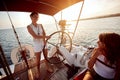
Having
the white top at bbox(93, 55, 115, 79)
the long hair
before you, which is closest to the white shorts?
the white top at bbox(93, 55, 115, 79)

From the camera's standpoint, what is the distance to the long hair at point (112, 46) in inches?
44.0

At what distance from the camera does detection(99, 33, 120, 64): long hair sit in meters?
1.12

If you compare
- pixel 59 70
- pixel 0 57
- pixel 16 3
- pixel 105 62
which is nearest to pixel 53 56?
pixel 59 70

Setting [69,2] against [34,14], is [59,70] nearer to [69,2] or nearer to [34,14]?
[34,14]

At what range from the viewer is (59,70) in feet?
8.56

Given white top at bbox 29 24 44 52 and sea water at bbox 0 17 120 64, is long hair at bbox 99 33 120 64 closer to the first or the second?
white top at bbox 29 24 44 52

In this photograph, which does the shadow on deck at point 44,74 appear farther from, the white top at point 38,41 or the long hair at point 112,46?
the long hair at point 112,46

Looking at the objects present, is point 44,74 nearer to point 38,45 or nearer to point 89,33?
point 38,45

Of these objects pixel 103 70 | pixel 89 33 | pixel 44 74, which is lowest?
pixel 89 33

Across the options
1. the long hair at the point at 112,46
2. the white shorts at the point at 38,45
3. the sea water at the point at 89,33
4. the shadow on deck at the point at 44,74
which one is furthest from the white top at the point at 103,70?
the sea water at the point at 89,33

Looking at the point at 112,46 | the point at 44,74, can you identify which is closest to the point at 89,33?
the point at 44,74

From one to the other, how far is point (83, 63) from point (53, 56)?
3.18 feet

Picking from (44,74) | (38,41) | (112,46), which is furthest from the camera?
(44,74)

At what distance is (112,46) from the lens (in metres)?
1.12
